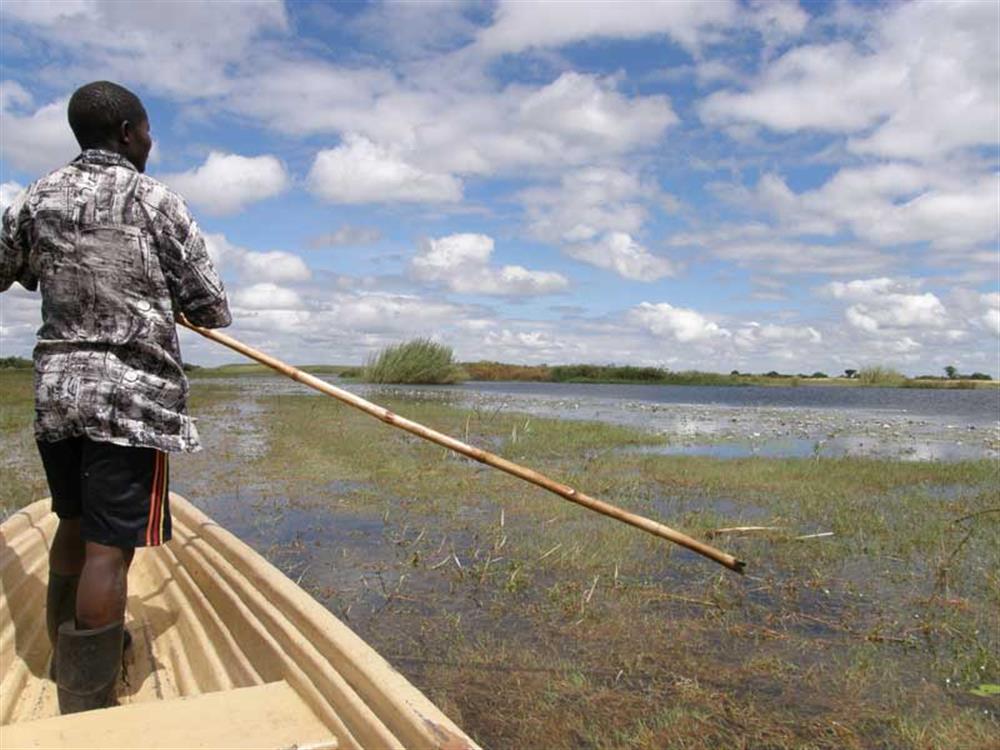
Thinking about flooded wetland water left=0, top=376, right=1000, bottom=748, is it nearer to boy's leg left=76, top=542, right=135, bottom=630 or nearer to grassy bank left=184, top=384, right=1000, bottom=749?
grassy bank left=184, top=384, right=1000, bottom=749

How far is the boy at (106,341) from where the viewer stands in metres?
2.37

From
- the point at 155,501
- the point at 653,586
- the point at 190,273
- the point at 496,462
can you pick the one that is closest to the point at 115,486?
the point at 155,501

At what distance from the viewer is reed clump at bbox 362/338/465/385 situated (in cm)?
3812

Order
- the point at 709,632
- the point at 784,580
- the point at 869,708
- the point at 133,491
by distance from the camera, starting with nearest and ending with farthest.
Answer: the point at 133,491
the point at 869,708
the point at 709,632
the point at 784,580

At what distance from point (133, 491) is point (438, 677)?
6.97 feet

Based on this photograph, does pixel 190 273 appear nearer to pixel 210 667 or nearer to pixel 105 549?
pixel 105 549

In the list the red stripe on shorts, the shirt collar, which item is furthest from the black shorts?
the shirt collar

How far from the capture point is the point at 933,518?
7758mm

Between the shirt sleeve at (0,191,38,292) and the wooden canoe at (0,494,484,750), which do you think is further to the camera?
the shirt sleeve at (0,191,38,292)

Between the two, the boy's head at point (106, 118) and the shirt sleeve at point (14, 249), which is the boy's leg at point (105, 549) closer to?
the shirt sleeve at point (14, 249)

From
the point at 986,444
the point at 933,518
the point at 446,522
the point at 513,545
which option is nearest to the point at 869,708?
the point at 513,545

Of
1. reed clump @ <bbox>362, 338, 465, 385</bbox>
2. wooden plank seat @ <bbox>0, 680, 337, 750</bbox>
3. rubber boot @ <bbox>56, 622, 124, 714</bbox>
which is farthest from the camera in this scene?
reed clump @ <bbox>362, 338, 465, 385</bbox>

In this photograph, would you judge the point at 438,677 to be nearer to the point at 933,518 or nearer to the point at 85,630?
the point at 85,630

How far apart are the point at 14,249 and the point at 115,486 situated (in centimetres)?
89
